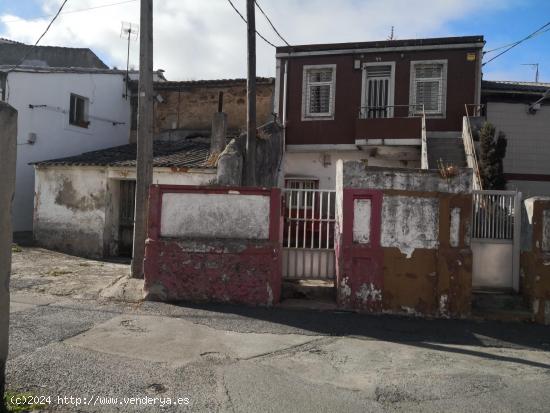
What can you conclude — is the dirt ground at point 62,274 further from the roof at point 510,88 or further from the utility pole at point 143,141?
the roof at point 510,88

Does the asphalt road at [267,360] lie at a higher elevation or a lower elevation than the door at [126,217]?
lower

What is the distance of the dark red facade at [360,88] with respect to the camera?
571 inches

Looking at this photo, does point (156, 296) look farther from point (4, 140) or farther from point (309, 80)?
point (309, 80)

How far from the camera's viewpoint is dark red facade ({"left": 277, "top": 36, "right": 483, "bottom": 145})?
47.6 ft

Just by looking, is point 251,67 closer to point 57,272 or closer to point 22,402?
point 57,272

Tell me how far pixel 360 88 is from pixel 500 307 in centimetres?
919

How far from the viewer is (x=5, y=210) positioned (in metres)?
4.04

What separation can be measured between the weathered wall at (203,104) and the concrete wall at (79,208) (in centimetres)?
585

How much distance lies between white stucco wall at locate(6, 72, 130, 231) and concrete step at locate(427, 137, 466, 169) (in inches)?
477

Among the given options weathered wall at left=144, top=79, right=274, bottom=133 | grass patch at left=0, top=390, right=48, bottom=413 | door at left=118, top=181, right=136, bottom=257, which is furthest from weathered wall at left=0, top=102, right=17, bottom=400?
weathered wall at left=144, top=79, right=274, bottom=133

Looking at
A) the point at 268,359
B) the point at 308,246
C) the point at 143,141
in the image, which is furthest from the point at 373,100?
the point at 268,359

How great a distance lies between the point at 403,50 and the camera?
49.1 ft

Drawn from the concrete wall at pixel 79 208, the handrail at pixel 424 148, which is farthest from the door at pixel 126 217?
the handrail at pixel 424 148

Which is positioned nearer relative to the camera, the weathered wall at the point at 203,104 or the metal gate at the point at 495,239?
the metal gate at the point at 495,239
